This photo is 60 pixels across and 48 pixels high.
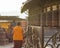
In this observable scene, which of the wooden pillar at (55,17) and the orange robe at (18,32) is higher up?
the wooden pillar at (55,17)

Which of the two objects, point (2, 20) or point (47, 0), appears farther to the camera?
point (2, 20)

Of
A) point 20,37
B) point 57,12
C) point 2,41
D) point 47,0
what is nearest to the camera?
point 57,12

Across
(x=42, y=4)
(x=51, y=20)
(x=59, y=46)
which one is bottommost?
(x=59, y=46)

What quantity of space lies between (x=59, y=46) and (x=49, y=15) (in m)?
0.62

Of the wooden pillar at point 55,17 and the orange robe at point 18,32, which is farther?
the orange robe at point 18,32

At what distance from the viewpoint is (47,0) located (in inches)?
160

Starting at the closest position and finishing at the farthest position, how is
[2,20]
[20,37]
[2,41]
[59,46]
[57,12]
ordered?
[57,12], [59,46], [20,37], [2,41], [2,20]

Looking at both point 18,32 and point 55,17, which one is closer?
point 55,17

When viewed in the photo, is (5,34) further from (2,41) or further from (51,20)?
(51,20)

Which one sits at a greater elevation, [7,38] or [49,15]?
[49,15]

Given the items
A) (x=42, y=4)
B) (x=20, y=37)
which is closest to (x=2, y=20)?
(x=20, y=37)

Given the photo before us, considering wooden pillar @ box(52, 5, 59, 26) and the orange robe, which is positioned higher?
wooden pillar @ box(52, 5, 59, 26)

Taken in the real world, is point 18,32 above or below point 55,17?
below

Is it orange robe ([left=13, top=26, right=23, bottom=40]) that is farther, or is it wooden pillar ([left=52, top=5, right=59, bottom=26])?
orange robe ([left=13, top=26, right=23, bottom=40])
